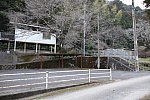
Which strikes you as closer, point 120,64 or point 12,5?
point 120,64

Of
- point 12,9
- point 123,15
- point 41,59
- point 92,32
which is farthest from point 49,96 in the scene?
point 123,15

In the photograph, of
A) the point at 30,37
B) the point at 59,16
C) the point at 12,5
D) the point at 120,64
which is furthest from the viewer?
the point at 12,5

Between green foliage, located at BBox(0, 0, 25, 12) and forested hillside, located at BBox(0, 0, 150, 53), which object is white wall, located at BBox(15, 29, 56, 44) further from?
green foliage, located at BBox(0, 0, 25, 12)

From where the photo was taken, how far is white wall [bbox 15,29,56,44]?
40.8 meters

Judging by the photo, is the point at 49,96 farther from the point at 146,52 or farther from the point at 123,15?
the point at 123,15

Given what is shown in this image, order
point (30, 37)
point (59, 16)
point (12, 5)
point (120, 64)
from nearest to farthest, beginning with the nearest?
point (120, 64), point (59, 16), point (30, 37), point (12, 5)

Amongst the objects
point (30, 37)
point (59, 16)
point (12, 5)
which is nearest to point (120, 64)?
point (59, 16)

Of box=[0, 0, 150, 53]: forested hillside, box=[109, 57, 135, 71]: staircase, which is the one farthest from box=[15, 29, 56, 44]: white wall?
box=[109, 57, 135, 71]: staircase

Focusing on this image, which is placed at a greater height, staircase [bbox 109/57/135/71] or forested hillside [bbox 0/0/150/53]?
forested hillside [bbox 0/0/150/53]

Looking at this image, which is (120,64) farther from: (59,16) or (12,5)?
(12,5)

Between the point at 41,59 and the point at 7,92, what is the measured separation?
23.8 metres

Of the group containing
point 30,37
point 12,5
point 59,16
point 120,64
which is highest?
point 12,5

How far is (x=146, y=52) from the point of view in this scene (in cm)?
5966

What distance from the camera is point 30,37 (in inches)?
1738
